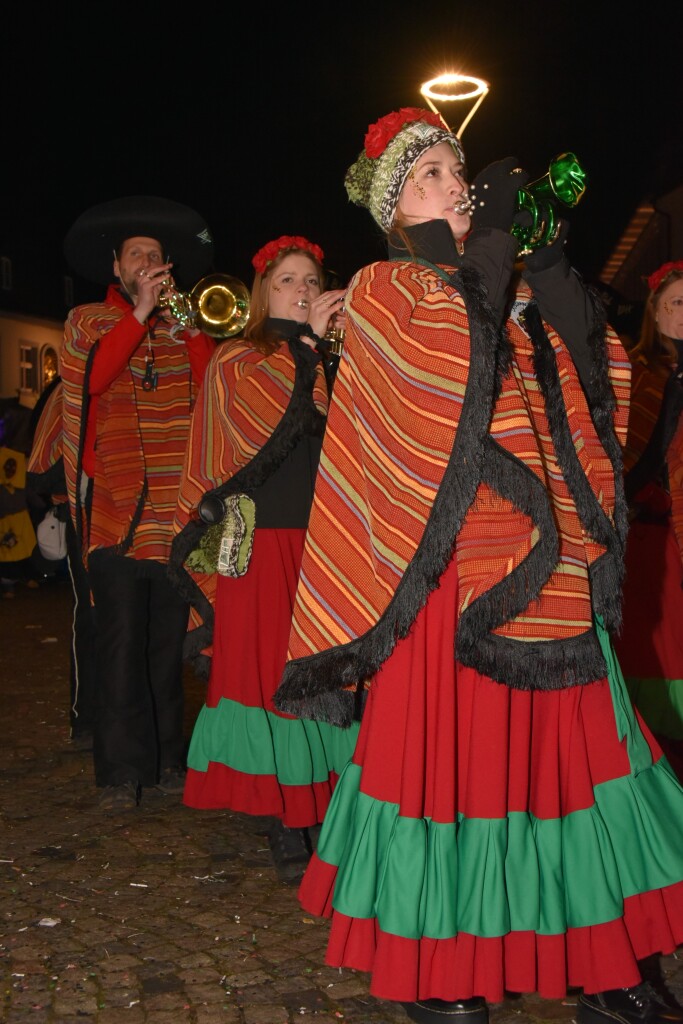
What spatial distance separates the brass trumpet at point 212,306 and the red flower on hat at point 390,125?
1987 mm

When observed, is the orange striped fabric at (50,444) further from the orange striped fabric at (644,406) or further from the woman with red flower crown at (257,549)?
the orange striped fabric at (644,406)

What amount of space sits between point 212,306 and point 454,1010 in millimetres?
3466

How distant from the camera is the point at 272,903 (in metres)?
3.88

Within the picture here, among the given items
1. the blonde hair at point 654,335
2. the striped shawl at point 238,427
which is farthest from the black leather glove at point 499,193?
the blonde hair at point 654,335

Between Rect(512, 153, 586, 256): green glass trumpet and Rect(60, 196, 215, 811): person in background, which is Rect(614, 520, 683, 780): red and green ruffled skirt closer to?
Rect(60, 196, 215, 811): person in background

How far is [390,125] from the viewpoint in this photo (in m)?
3.37

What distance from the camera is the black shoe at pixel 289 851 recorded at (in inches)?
162

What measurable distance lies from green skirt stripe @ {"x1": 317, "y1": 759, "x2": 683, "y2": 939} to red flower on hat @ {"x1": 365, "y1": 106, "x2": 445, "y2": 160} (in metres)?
1.87

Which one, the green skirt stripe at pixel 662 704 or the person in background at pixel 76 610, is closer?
the green skirt stripe at pixel 662 704

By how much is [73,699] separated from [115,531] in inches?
53.0

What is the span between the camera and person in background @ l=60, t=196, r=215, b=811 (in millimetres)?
5125

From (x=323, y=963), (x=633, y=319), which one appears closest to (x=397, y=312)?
(x=323, y=963)

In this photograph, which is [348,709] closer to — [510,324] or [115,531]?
[510,324]

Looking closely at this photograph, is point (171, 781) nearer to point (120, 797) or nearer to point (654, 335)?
point (120, 797)
